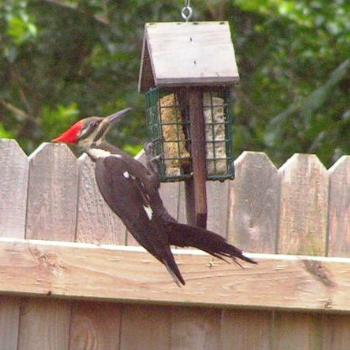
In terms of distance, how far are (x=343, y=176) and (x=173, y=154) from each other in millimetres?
587

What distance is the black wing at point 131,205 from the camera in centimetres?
336

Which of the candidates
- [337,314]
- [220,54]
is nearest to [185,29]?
[220,54]

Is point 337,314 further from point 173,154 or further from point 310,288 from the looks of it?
point 173,154

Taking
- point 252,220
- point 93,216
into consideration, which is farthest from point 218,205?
point 93,216

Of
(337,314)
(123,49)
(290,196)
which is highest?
(123,49)

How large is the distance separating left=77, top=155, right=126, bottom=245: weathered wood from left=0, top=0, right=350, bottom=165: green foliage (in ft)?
7.76

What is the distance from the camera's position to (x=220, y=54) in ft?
→ 11.1

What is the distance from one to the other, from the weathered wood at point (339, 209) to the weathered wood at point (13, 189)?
925mm

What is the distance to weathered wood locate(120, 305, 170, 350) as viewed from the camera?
377 cm

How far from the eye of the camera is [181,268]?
3699mm

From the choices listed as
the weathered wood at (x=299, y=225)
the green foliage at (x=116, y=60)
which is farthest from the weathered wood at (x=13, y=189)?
the green foliage at (x=116, y=60)

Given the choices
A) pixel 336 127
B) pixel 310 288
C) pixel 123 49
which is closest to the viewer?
pixel 310 288

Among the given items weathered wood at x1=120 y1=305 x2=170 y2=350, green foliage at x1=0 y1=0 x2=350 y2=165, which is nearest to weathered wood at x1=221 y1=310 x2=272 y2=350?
weathered wood at x1=120 y1=305 x2=170 y2=350

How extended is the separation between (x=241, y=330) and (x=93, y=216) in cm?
56
